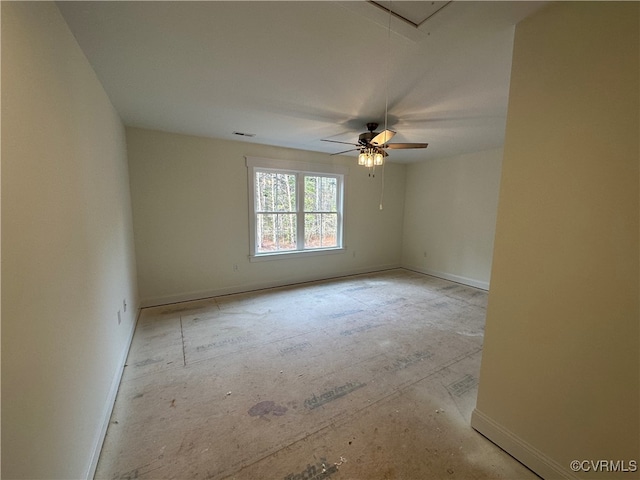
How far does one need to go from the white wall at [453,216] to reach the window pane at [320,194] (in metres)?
1.89

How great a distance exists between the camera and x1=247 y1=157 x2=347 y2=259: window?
13.6ft

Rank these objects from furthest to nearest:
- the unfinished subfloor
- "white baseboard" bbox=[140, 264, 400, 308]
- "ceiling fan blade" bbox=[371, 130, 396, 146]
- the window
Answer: the window → "white baseboard" bbox=[140, 264, 400, 308] → "ceiling fan blade" bbox=[371, 130, 396, 146] → the unfinished subfloor

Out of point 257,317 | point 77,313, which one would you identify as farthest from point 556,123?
point 257,317

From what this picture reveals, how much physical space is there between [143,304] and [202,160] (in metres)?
2.13

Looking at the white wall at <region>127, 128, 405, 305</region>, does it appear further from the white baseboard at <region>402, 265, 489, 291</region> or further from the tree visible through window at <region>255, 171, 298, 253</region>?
the white baseboard at <region>402, 265, 489, 291</region>

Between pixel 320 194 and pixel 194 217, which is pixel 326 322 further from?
pixel 320 194

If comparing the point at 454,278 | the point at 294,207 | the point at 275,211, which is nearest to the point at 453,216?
the point at 454,278

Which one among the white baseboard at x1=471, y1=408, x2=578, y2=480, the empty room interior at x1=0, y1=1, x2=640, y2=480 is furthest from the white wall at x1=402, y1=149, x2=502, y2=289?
the white baseboard at x1=471, y1=408, x2=578, y2=480

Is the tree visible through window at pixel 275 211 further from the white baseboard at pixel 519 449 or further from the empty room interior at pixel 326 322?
the white baseboard at pixel 519 449

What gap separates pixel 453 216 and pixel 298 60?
420cm

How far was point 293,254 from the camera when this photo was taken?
4508mm

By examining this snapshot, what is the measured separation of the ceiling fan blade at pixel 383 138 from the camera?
2.46m

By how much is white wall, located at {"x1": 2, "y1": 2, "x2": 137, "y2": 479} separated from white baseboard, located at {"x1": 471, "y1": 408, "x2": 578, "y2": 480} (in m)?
2.14

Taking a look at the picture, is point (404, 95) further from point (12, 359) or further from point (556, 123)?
point (12, 359)
